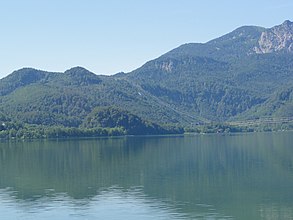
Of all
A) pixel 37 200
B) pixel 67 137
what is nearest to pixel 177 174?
pixel 37 200

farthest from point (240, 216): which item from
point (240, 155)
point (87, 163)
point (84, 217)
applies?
point (240, 155)

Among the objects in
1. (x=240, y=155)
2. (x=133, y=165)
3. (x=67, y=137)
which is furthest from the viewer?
(x=67, y=137)

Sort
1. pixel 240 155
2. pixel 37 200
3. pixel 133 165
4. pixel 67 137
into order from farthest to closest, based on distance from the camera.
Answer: pixel 67 137
pixel 240 155
pixel 133 165
pixel 37 200

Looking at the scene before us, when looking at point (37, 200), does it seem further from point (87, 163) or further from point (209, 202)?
point (87, 163)

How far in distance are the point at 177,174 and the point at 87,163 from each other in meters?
19.9

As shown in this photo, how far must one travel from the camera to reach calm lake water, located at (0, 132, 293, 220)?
47.2m

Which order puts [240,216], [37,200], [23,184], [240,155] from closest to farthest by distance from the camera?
[240,216] → [37,200] → [23,184] → [240,155]

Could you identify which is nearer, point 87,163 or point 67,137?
point 87,163

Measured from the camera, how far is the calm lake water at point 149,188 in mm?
47156

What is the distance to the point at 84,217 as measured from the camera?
45406 mm

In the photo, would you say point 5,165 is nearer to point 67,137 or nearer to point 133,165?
point 133,165

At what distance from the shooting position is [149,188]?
5972 cm

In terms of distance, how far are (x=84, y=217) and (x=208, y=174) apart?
2809cm

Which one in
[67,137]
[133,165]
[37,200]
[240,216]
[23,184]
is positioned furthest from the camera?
[67,137]
